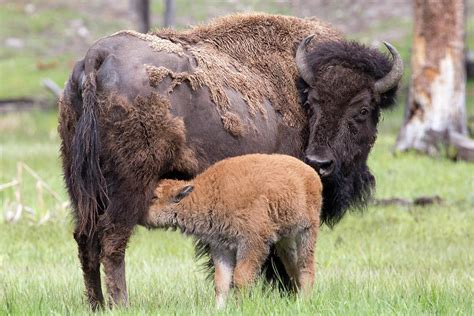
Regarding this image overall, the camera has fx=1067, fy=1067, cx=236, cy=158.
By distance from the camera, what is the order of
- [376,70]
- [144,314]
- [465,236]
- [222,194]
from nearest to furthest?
[144,314] → [222,194] → [376,70] → [465,236]

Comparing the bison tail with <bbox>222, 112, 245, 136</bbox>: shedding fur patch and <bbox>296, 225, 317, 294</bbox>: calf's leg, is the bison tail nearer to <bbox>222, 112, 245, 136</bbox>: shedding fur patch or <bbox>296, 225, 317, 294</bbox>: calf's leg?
<bbox>222, 112, 245, 136</bbox>: shedding fur patch

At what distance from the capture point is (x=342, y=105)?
850cm

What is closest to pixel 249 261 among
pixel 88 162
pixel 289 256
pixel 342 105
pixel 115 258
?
pixel 289 256

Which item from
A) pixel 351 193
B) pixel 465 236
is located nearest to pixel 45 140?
pixel 465 236

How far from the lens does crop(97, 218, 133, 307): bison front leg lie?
288 inches

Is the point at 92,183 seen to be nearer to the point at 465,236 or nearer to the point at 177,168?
the point at 177,168

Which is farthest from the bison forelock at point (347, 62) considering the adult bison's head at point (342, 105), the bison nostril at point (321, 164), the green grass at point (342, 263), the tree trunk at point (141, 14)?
the tree trunk at point (141, 14)

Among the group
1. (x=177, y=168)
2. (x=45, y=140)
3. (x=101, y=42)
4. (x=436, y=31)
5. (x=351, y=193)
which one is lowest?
(x=45, y=140)

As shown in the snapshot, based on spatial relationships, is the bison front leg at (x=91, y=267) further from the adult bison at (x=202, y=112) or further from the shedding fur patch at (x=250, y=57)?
the shedding fur patch at (x=250, y=57)

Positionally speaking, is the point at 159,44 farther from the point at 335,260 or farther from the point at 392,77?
the point at 335,260

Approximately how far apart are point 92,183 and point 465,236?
6016mm

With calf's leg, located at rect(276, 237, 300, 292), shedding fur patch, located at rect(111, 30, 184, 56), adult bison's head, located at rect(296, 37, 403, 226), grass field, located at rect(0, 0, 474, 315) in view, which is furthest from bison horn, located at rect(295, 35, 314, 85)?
grass field, located at rect(0, 0, 474, 315)

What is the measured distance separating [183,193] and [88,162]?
Result: 689 millimetres

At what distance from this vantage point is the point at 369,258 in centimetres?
1080
